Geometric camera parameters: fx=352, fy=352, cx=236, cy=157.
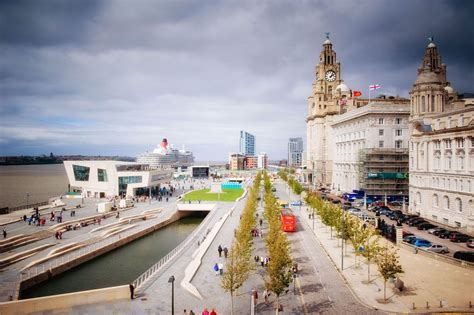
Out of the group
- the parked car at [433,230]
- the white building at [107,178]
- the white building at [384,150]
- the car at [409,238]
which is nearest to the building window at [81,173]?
the white building at [107,178]

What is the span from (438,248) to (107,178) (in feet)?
Result: 234

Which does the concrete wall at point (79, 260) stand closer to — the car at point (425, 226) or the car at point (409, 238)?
the car at point (409, 238)

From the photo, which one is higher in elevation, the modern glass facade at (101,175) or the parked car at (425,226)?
the modern glass facade at (101,175)

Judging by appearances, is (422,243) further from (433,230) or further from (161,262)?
(161,262)

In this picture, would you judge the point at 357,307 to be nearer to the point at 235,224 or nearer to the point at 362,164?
the point at 235,224

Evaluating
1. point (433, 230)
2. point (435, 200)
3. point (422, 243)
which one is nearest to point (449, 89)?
point (435, 200)

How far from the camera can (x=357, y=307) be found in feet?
80.3

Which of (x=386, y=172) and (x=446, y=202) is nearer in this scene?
(x=446, y=202)

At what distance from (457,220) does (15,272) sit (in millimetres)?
53421

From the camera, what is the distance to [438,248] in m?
38.4

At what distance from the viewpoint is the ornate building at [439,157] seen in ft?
155

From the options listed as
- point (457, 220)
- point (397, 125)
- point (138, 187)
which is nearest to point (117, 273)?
point (457, 220)

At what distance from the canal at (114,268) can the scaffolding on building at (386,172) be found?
4597 cm

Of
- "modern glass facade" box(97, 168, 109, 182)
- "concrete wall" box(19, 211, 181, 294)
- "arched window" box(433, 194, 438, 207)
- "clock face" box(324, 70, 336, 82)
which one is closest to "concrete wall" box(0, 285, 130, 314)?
"concrete wall" box(19, 211, 181, 294)
